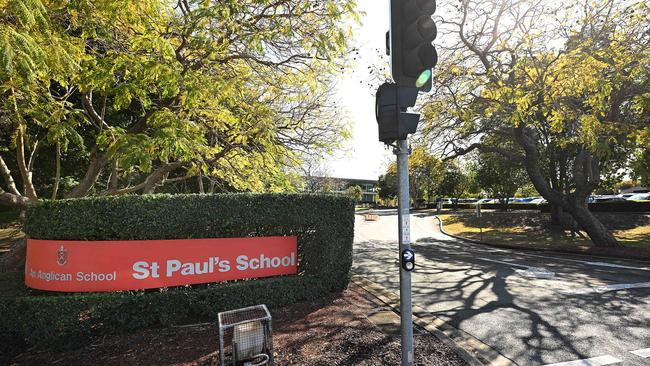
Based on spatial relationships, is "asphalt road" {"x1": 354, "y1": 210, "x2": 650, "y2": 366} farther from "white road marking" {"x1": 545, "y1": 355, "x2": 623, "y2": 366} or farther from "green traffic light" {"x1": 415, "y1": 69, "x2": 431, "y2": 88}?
"green traffic light" {"x1": 415, "y1": 69, "x2": 431, "y2": 88}

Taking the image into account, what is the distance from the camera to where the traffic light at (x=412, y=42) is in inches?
119

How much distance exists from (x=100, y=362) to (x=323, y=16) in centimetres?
667

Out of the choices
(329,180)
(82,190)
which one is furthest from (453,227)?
(329,180)

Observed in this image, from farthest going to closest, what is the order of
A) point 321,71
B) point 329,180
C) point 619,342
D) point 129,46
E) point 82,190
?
point 329,180, point 321,71, point 82,190, point 129,46, point 619,342

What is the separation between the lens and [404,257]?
3.15 m

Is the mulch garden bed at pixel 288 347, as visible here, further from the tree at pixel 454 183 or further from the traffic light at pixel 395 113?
the tree at pixel 454 183

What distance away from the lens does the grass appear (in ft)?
51.1

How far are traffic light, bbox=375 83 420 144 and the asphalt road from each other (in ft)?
10.5

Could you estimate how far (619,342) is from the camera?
439 cm

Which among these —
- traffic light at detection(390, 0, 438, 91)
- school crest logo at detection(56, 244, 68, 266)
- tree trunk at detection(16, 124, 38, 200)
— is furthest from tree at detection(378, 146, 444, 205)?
tree trunk at detection(16, 124, 38, 200)

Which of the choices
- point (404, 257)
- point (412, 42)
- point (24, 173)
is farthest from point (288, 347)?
point (24, 173)

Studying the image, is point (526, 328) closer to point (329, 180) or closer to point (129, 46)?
point (129, 46)

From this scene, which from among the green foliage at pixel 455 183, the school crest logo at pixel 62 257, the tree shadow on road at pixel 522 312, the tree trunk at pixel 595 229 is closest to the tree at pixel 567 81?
the tree trunk at pixel 595 229

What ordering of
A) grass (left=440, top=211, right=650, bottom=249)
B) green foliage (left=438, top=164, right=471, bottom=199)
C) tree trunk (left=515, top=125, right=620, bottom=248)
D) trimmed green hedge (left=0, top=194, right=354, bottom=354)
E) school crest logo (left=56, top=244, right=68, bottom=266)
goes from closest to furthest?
trimmed green hedge (left=0, top=194, right=354, bottom=354), school crest logo (left=56, top=244, right=68, bottom=266), tree trunk (left=515, top=125, right=620, bottom=248), grass (left=440, top=211, right=650, bottom=249), green foliage (left=438, top=164, right=471, bottom=199)
